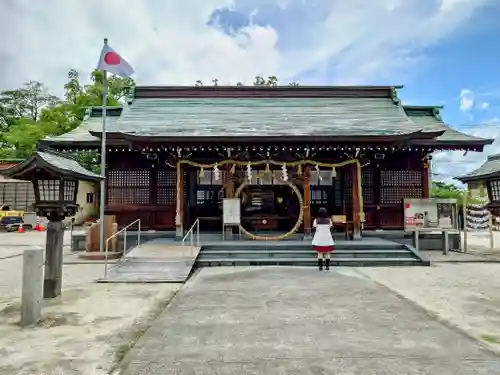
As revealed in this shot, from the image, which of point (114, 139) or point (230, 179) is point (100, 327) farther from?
point (114, 139)

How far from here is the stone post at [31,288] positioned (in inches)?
187

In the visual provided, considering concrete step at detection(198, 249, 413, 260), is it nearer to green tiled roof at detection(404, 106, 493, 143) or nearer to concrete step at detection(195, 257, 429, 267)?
concrete step at detection(195, 257, 429, 267)

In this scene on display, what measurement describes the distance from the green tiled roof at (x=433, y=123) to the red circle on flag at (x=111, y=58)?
1011 cm

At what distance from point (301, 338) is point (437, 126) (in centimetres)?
1232

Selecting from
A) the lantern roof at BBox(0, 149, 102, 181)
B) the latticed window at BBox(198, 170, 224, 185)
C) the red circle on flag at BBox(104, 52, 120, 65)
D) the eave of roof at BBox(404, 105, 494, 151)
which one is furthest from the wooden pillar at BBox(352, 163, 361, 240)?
the lantern roof at BBox(0, 149, 102, 181)

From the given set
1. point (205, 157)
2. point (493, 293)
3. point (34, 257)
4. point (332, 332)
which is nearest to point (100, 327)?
point (34, 257)

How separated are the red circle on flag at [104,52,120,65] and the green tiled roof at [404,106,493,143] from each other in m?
10.1

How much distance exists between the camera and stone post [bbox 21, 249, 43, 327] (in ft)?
15.5

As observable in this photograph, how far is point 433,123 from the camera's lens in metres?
14.5

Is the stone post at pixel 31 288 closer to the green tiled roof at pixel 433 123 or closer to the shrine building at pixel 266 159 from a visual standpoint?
the shrine building at pixel 266 159

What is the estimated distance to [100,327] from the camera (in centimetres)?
459

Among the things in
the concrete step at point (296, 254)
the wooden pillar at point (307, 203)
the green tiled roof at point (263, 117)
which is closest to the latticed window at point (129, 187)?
the green tiled roof at point (263, 117)

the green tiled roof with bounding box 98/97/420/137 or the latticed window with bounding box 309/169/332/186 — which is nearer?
the green tiled roof with bounding box 98/97/420/137

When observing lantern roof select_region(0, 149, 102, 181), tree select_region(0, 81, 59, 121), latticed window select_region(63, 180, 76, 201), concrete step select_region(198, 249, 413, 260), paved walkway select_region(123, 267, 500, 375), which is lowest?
paved walkway select_region(123, 267, 500, 375)
